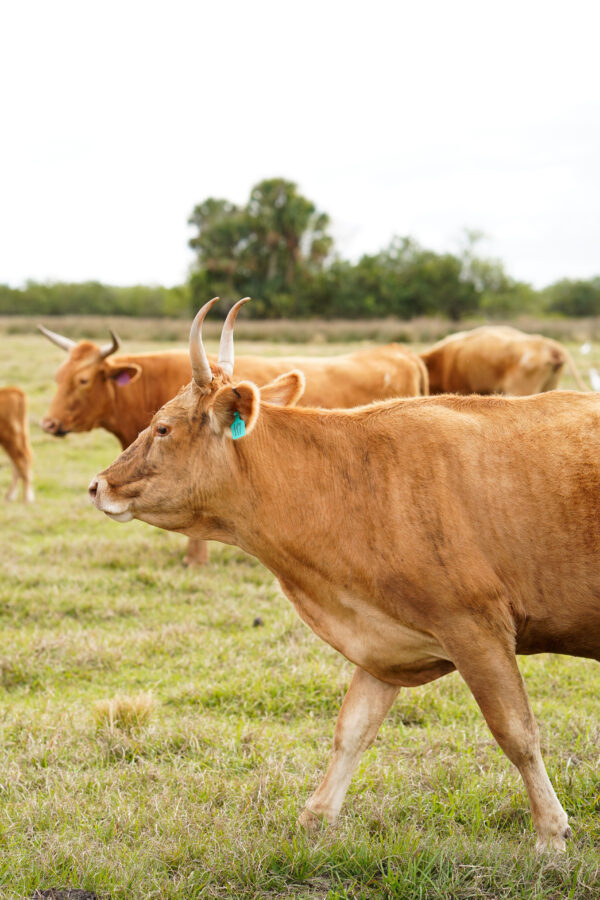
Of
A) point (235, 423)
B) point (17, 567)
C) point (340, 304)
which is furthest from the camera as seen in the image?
point (340, 304)

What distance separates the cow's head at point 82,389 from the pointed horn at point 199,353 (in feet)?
17.6

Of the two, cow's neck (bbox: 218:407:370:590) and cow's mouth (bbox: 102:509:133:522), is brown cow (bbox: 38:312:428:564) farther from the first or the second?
cow's neck (bbox: 218:407:370:590)

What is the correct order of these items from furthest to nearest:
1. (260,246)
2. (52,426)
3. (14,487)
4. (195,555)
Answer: (260,246)
(14,487)
(52,426)
(195,555)

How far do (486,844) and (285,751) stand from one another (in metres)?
1.30

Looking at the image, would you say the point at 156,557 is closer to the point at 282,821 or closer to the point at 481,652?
the point at 282,821

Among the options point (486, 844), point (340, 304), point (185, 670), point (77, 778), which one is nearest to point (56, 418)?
point (185, 670)

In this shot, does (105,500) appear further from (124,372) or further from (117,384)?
(117,384)

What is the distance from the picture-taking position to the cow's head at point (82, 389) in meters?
9.02

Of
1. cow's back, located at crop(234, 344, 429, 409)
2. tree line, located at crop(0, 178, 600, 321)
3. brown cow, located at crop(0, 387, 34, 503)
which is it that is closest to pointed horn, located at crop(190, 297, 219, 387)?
cow's back, located at crop(234, 344, 429, 409)

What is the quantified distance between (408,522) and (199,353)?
109cm

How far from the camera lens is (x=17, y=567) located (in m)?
7.83

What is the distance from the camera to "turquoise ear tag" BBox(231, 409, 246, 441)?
11.8 feet

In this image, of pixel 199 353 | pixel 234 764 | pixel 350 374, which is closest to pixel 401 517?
pixel 199 353

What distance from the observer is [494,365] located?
45.5ft
